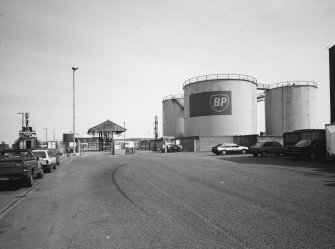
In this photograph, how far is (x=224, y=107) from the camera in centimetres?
4528

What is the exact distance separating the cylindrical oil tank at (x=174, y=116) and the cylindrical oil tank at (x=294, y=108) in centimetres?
1995

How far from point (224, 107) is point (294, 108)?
45.8 ft

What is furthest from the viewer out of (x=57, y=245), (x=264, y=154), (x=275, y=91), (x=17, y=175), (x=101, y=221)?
(x=275, y=91)

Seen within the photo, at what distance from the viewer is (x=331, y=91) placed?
26859 millimetres

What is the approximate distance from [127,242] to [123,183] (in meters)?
6.94

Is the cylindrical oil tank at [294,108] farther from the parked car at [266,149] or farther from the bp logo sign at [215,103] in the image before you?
the parked car at [266,149]

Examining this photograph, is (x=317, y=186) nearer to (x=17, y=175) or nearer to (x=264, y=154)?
(x=17, y=175)

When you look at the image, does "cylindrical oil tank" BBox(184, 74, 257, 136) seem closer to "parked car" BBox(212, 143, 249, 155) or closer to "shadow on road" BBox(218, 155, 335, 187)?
"parked car" BBox(212, 143, 249, 155)

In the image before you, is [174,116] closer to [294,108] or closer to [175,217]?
[294,108]

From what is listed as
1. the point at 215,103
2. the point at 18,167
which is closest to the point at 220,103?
the point at 215,103

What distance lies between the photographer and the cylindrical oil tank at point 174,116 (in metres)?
63.8

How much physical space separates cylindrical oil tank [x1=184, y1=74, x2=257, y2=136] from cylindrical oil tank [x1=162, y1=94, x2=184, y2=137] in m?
16.0

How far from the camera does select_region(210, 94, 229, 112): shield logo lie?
149ft

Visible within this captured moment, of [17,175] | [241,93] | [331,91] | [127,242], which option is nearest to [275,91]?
[241,93]
